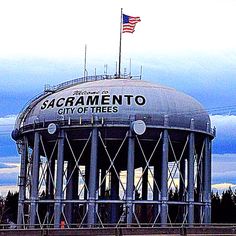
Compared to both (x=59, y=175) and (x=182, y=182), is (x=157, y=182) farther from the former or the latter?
(x=59, y=175)

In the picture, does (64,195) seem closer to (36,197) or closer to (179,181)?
(36,197)

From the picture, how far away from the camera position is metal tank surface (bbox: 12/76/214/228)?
54531 mm

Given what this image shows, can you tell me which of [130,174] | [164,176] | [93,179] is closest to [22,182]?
[93,179]

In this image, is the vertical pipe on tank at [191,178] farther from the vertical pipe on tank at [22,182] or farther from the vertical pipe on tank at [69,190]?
the vertical pipe on tank at [22,182]

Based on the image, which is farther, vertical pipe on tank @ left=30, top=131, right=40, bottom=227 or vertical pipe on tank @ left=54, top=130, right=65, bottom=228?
vertical pipe on tank @ left=30, top=131, right=40, bottom=227

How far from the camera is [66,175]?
2387 inches

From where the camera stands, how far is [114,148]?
5747 centimetres

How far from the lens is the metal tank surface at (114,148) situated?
54531 millimetres

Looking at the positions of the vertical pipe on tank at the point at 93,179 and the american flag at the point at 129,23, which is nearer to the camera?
the vertical pipe on tank at the point at 93,179

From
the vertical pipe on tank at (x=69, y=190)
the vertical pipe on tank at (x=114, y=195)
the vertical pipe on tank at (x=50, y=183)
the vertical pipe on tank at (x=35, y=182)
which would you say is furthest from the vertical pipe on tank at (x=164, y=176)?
the vertical pipe on tank at (x=35, y=182)

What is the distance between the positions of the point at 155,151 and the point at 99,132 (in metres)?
5.74

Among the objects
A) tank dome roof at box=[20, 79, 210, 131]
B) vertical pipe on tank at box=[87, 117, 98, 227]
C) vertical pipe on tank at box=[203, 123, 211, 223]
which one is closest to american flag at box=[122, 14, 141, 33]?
tank dome roof at box=[20, 79, 210, 131]

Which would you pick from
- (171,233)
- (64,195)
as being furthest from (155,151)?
(171,233)

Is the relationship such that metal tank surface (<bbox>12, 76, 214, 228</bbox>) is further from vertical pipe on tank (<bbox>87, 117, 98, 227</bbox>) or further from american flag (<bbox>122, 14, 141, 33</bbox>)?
american flag (<bbox>122, 14, 141, 33</bbox>)
